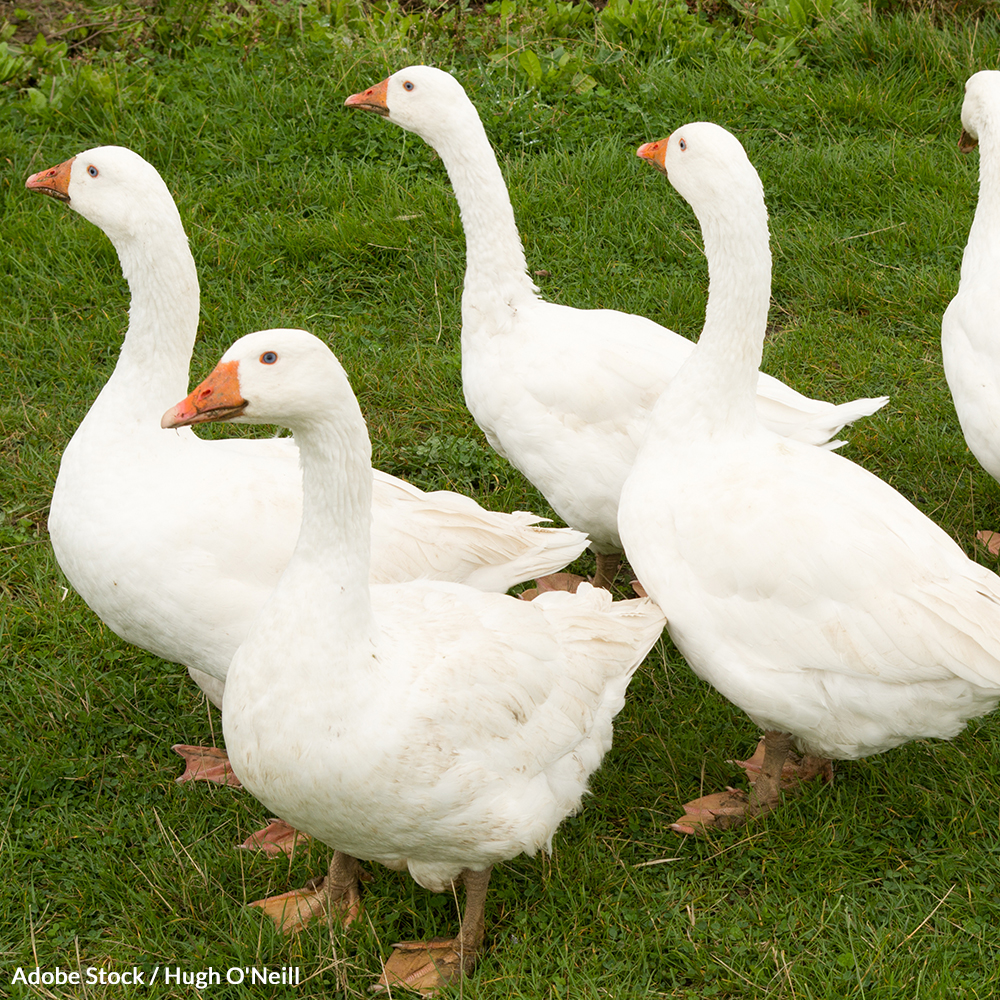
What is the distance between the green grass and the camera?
3.85m

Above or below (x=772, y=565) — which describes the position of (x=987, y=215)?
above

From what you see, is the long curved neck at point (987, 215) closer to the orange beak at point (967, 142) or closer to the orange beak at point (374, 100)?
the orange beak at point (967, 142)

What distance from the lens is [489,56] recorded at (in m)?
8.05

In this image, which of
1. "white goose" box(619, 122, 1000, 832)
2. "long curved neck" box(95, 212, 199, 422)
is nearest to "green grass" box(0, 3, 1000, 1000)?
"white goose" box(619, 122, 1000, 832)

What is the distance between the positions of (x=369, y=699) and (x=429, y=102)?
294 centimetres

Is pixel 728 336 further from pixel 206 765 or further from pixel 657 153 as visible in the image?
pixel 206 765

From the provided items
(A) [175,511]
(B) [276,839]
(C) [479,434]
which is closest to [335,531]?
(A) [175,511]

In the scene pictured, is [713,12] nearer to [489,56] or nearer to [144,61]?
[489,56]

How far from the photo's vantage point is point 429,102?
519 cm

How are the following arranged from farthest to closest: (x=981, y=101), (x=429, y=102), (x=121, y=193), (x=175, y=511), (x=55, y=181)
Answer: (x=981, y=101) → (x=429, y=102) → (x=55, y=181) → (x=121, y=193) → (x=175, y=511)

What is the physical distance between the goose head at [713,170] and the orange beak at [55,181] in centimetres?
229

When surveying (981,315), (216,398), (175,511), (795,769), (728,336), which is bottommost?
(795,769)

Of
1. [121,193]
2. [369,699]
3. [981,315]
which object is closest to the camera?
[369,699]

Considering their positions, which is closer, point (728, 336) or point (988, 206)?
point (728, 336)
